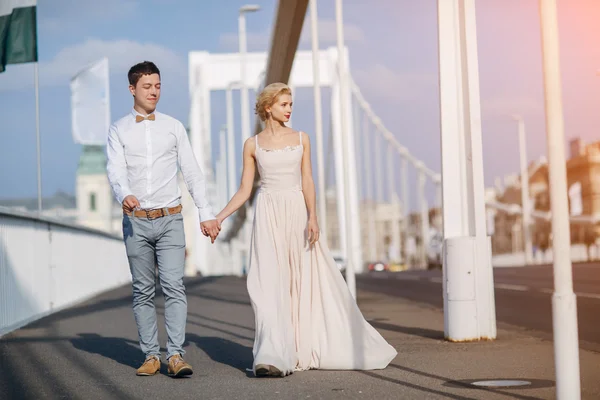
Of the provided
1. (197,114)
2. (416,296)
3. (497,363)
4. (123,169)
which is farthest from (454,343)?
(197,114)

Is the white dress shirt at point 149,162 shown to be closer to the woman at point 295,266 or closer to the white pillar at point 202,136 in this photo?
the woman at point 295,266

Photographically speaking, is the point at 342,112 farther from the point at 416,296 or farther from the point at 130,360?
the point at 130,360

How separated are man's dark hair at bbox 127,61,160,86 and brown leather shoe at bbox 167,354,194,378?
5.05 feet

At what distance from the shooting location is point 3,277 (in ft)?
34.0

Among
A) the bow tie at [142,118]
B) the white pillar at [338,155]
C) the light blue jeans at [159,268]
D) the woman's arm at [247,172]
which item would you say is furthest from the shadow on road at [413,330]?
the white pillar at [338,155]

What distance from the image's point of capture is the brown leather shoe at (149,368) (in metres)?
6.36

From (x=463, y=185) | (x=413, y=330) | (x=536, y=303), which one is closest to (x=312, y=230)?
(x=463, y=185)

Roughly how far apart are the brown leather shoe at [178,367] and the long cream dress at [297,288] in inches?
18.1

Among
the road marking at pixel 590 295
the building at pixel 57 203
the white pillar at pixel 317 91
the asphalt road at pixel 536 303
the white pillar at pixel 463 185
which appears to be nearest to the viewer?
the white pillar at pixel 463 185

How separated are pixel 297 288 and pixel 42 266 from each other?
6.85 metres

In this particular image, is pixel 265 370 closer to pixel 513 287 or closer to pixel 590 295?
pixel 590 295

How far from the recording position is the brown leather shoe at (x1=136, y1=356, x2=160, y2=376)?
20.9 feet

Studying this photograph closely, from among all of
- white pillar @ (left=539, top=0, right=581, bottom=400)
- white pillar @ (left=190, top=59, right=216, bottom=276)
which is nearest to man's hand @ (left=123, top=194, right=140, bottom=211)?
white pillar @ (left=539, top=0, right=581, bottom=400)

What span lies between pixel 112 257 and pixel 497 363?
666 inches
